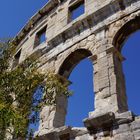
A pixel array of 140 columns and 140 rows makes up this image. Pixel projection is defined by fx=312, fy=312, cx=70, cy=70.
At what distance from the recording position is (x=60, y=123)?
973cm

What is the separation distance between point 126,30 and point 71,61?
7.43 ft

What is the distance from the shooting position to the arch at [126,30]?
32.4 ft

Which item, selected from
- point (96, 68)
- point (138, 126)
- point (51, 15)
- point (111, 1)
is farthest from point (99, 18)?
point (138, 126)

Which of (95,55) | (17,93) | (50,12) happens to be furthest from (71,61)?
(50,12)

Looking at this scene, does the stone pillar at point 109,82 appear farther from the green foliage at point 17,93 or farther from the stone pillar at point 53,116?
the stone pillar at point 53,116

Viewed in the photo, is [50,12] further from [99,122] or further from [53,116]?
[99,122]

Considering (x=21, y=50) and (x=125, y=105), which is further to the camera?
(x=21, y=50)

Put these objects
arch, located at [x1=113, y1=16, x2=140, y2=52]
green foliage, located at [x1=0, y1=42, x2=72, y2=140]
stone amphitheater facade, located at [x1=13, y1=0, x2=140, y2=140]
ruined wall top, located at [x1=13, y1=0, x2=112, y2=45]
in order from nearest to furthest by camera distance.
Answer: green foliage, located at [x1=0, y1=42, x2=72, y2=140]
stone amphitheater facade, located at [x1=13, y1=0, x2=140, y2=140]
arch, located at [x1=113, y1=16, x2=140, y2=52]
ruined wall top, located at [x1=13, y1=0, x2=112, y2=45]

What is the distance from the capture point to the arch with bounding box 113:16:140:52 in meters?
9.87

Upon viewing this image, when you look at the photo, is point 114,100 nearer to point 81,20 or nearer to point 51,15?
point 81,20

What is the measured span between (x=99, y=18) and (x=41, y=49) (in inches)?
116

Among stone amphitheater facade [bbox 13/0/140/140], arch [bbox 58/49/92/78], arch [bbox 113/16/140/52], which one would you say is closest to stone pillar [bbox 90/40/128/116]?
stone amphitheater facade [bbox 13/0/140/140]

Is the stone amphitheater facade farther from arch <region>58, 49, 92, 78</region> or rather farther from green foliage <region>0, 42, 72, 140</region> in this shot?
green foliage <region>0, 42, 72, 140</region>

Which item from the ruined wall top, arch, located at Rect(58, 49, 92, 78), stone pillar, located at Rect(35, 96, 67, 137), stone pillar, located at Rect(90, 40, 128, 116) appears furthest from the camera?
the ruined wall top
